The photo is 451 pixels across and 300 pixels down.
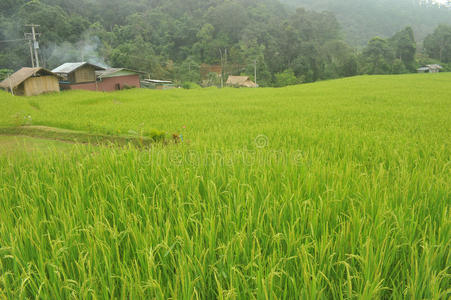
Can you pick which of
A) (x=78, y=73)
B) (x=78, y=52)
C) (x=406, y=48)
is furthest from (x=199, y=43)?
(x=406, y=48)

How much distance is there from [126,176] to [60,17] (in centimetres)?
5034

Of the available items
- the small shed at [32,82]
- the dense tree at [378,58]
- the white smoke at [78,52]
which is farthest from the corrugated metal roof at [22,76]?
the dense tree at [378,58]

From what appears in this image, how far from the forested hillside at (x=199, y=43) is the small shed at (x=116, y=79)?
9031 mm

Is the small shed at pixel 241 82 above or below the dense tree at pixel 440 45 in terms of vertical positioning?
below

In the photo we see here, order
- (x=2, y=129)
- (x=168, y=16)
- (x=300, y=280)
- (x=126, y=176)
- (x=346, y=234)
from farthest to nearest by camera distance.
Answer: (x=168, y=16) → (x=2, y=129) → (x=126, y=176) → (x=346, y=234) → (x=300, y=280)

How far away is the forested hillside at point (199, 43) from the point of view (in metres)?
40.8

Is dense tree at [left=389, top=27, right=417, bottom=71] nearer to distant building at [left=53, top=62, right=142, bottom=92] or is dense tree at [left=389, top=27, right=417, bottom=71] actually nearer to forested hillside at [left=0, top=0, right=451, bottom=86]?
forested hillside at [left=0, top=0, right=451, bottom=86]

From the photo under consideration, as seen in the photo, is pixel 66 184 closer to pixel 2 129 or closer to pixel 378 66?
pixel 2 129

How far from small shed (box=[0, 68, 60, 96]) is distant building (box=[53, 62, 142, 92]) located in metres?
2.76

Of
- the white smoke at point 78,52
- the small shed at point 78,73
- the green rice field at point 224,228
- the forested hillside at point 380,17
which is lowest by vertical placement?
the green rice field at point 224,228

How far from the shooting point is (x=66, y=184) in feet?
8.49

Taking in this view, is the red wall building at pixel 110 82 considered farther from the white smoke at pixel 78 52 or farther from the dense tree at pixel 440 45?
the dense tree at pixel 440 45

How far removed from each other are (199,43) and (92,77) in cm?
2940

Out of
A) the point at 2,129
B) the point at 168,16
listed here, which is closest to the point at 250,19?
the point at 168,16
